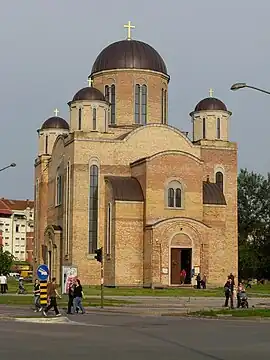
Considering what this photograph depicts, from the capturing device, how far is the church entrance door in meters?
60.0

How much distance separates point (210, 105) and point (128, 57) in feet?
28.4

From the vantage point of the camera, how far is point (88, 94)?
6469 cm

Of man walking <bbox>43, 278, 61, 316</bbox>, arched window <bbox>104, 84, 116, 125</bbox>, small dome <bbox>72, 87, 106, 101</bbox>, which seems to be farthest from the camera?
arched window <bbox>104, 84, 116, 125</bbox>

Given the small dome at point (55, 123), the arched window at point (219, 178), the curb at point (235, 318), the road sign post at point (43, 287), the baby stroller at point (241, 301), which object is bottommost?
the curb at point (235, 318)

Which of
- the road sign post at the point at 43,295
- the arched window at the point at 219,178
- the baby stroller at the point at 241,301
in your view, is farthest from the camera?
the arched window at the point at 219,178

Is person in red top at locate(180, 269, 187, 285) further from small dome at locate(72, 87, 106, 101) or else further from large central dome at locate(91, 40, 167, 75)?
large central dome at locate(91, 40, 167, 75)

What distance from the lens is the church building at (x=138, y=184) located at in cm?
6031

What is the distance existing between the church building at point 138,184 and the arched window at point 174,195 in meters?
0.08

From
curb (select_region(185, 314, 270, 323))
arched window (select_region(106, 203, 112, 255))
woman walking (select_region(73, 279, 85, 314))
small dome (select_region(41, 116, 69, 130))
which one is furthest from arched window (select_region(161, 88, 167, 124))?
curb (select_region(185, 314, 270, 323))

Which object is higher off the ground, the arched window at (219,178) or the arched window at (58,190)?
the arched window at (219,178)

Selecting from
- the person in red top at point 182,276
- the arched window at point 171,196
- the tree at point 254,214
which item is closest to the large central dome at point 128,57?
the arched window at point 171,196

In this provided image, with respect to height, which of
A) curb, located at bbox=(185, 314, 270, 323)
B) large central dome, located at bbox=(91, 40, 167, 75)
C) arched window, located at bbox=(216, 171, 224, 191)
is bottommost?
curb, located at bbox=(185, 314, 270, 323)

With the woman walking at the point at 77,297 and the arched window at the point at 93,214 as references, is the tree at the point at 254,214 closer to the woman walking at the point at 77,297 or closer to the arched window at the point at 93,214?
the arched window at the point at 93,214

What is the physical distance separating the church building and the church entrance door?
8cm
